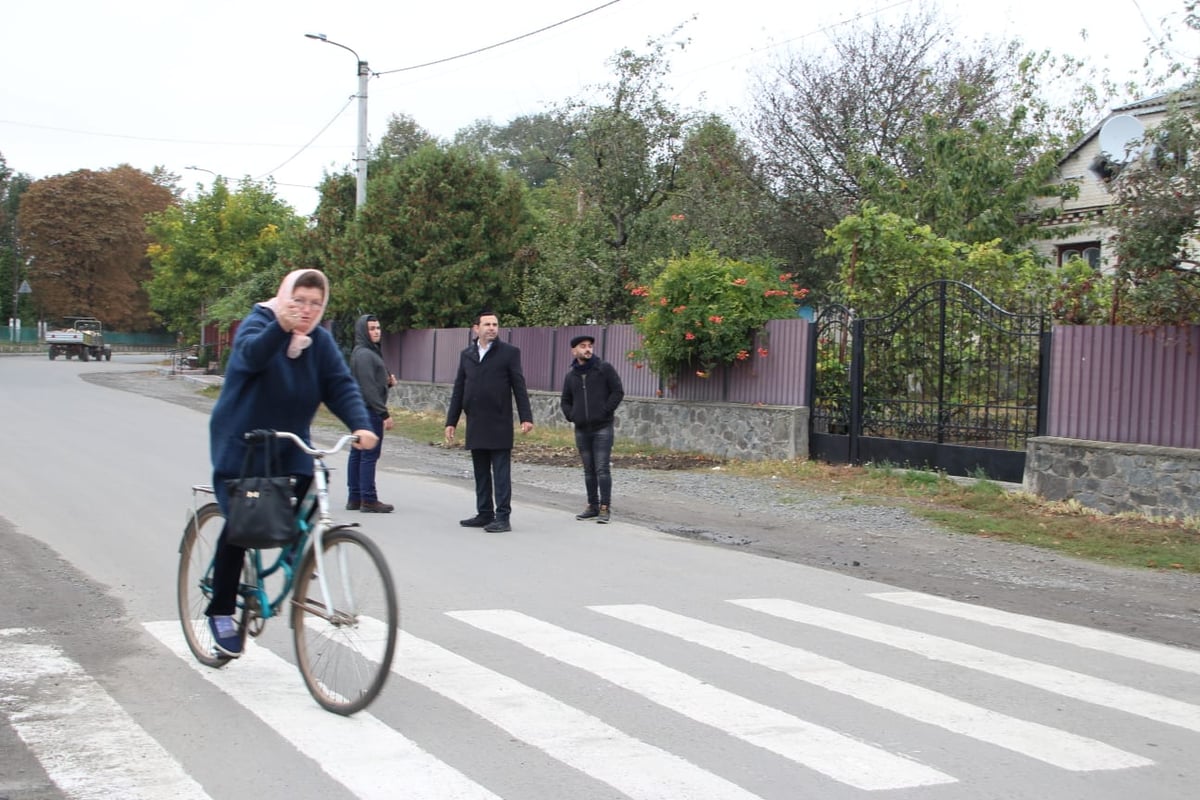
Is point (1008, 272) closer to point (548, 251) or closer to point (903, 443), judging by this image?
point (903, 443)

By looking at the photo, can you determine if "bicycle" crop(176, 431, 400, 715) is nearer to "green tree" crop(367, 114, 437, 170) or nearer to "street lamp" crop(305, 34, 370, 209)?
"street lamp" crop(305, 34, 370, 209)

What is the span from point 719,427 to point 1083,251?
1518cm

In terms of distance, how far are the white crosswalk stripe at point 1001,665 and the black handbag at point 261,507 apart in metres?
3.55

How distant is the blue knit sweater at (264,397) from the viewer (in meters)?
5.16

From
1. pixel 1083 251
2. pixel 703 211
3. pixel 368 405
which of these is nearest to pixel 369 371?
pixel 368 405

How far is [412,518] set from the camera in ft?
37.7

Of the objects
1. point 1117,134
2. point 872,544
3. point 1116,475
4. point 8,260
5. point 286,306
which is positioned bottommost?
point 872,544

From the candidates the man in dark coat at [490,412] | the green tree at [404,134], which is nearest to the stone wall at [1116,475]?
the man in dark coat at [490,412]

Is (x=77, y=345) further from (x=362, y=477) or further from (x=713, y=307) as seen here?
(x=362, y=477)

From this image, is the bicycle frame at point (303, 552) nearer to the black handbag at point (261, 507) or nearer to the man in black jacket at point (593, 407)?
the black handbag at point (261, 507)

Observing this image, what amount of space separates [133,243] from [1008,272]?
81.8 m

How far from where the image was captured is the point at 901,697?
5.70 metres

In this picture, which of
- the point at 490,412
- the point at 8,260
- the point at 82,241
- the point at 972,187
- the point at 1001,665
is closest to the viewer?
the point at 1001,665

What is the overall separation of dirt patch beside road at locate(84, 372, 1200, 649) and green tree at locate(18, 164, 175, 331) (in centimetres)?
7554
